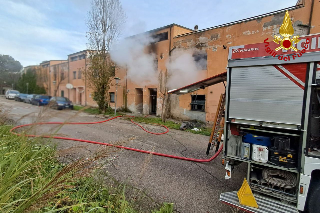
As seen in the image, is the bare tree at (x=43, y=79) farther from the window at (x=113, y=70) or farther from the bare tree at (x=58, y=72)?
the window at (x=113, y=70)

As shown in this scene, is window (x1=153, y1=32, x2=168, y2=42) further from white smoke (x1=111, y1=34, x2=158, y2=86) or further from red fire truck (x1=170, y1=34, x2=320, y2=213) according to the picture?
red fire truck (x1=170, y1=34, x2=320, y2=213)

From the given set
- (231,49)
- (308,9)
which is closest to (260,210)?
(231,49)

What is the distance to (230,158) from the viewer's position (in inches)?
131

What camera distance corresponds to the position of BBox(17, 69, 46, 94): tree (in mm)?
28064

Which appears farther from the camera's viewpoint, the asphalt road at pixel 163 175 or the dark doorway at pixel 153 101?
the dark doorway at pixel 153 101

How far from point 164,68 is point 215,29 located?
434cm

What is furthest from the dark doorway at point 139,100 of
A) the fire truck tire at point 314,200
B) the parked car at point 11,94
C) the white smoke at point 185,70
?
the parked car at point 11,94

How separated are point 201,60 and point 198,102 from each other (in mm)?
2803

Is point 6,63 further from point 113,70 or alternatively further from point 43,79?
point 43,79

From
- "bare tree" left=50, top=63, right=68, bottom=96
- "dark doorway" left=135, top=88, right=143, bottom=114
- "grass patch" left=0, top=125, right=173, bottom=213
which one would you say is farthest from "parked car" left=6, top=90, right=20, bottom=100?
"grass patch" left=0, top=125, right=173, bottom=213

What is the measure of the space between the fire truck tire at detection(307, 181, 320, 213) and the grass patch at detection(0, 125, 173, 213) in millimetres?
2015

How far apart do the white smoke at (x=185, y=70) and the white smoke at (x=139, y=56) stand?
89.1 inches

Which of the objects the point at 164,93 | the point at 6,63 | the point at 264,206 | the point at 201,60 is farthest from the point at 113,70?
the point at 264,206

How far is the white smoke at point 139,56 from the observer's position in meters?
14.5
